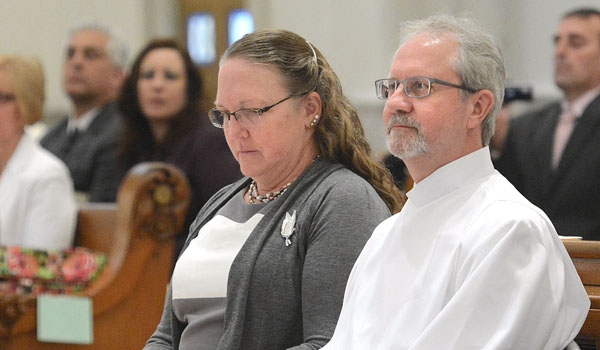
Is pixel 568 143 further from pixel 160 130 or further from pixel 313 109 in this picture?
pixel 313 109

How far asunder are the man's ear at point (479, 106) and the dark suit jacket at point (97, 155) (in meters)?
3.05

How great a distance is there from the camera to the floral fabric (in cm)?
390

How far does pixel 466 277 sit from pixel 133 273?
2.34m

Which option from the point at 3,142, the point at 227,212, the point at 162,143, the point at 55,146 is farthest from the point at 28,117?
the point at 227,212

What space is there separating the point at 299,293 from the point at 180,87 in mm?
2532

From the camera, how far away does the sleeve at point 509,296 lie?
5.88 ft

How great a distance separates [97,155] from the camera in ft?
16.7

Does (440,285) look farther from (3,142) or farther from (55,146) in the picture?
(55,146)

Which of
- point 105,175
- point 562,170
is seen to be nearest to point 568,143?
point 562,170

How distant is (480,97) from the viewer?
206 centimetres

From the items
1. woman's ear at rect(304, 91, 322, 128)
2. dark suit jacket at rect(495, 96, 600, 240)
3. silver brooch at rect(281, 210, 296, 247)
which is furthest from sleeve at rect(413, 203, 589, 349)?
dark suit jacket at rect(495, 96, 600, 240)

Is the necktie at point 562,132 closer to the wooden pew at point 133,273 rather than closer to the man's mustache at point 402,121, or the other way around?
the wooden pew at point 133,273

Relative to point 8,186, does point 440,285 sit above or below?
above

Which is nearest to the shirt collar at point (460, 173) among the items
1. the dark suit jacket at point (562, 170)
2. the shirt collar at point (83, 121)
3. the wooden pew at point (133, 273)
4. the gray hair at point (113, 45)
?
the wooden pew at point (133, 273)
